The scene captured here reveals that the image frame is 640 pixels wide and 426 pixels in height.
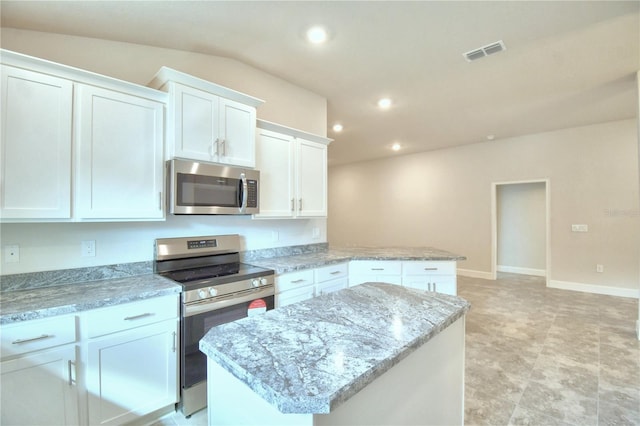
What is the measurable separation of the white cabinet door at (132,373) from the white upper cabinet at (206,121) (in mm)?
1226

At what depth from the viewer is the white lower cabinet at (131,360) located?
158 centimetres

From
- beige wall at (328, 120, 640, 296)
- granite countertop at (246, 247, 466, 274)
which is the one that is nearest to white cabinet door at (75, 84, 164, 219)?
granite countertop at (246, 247, 466, 274)

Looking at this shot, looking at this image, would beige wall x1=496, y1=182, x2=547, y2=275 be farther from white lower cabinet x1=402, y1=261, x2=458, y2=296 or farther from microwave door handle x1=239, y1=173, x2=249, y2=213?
microwave door handle x1=239, y1=173, x2=249, y2=213

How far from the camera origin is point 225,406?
0.98 m

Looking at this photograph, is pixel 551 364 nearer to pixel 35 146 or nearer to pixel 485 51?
pixel 485 51

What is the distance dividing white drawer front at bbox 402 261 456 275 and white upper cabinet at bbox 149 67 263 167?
1920mm

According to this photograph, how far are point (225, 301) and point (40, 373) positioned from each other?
0.95 meters

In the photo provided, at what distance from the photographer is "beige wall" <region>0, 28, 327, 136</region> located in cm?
192

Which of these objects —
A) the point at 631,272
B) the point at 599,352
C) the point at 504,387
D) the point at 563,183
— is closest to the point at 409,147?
the point at 563,183

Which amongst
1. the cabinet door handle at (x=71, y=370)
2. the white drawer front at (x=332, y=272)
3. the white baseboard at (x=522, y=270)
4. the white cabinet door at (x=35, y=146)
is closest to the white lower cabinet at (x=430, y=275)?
the white drawer front at (x=332, y=272)

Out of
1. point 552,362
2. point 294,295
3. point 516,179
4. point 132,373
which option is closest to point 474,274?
point 516,179

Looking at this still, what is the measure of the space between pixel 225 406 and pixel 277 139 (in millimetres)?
2316

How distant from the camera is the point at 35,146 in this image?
1608 mm

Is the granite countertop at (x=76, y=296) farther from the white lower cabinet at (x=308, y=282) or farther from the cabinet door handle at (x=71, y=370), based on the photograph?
the white lower cabinet at (x=308, y=282)
